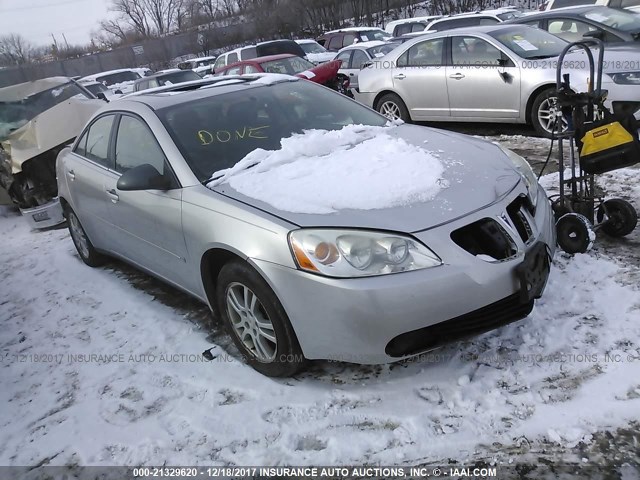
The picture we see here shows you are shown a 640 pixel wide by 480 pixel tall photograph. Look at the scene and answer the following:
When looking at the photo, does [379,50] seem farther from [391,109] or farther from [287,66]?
[391,109]

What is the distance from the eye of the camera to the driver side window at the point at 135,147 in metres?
3.51

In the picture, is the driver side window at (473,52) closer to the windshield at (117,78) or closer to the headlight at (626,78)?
the headlight at (626,78)

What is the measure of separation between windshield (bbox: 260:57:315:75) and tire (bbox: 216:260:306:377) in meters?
9.37

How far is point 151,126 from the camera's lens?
3574mm

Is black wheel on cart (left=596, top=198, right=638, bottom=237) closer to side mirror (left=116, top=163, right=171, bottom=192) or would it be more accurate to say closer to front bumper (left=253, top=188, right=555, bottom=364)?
front bumper (left=253, top=188, right=555, bottom=364)

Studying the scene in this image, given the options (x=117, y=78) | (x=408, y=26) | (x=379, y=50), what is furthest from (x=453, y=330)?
(x=117, y=78)

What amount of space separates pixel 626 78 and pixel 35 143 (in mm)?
7483

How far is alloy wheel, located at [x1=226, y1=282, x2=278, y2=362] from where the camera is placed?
290 centimetres

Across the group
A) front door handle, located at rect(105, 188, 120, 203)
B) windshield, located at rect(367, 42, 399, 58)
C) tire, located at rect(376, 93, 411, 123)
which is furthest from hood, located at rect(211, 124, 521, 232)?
windshield, located at rect(367, 42, 399, 58)

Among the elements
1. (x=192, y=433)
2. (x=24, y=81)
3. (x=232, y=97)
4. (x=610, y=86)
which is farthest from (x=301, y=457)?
(x=24, y=81)

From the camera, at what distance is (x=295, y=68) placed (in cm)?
1204

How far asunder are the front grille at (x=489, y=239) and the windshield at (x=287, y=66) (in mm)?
9710

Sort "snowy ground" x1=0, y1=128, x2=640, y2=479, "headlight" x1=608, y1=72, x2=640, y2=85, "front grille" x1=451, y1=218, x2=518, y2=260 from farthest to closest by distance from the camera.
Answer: "headlight" x1=608, y1=72, x2=640, y2=85
"front grille" x1=451, y1=218, x2=518, y2=260
"snowy ground" x1=0, y1=128, x2=640, y2=479

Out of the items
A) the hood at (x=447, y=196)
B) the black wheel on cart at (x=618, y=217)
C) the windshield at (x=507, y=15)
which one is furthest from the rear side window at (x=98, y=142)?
the windshield at (x=507, y=15)
